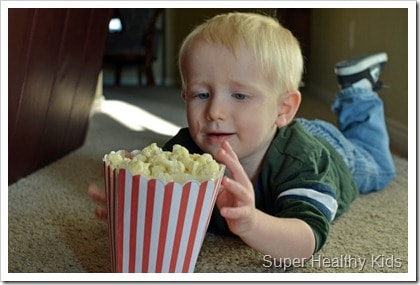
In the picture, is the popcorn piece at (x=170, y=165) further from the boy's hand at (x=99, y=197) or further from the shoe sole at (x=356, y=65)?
the shoe sole at (x=356, y=65)

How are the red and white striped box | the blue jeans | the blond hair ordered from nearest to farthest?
the red and white striped box
the blond hair
the blue jeans

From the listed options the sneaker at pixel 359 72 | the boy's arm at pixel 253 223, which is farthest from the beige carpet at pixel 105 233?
the sneaker at pixel 359 72

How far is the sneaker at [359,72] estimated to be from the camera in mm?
957

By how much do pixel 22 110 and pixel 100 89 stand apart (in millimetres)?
328

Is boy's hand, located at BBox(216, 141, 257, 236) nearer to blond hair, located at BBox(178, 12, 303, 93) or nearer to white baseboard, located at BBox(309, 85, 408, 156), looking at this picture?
blond hair, located at BBox(178, 12, 303, 93)

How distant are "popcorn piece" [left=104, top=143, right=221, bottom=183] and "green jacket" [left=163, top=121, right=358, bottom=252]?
9 centimetres

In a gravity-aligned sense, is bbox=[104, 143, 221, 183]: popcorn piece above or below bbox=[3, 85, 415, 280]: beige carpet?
above

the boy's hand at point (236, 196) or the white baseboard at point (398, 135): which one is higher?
the boy's hand at point (236, 196)

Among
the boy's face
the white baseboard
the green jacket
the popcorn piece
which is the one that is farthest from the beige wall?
the popcorn piece

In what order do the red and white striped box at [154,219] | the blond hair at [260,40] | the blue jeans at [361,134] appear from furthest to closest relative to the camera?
1. the blue jeans at [361,134]
2. the blond hair at [260,40]
3. the red and white striped box at [154,219]

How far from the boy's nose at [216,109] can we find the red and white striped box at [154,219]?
0.08 meters

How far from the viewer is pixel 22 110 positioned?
0.80m

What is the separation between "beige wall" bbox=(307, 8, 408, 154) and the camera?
3.48ft

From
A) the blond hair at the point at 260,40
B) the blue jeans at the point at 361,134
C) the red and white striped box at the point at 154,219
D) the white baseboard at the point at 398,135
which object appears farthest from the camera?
the white baseboard at the point at 398,135
